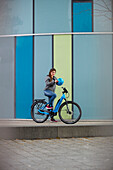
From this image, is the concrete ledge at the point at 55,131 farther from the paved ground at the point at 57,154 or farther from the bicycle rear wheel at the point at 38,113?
the bicycle rear wheel at the point at 38,113

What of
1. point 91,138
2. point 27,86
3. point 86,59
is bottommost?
point 91,138

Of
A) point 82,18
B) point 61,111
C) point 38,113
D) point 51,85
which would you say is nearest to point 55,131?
point 61,111

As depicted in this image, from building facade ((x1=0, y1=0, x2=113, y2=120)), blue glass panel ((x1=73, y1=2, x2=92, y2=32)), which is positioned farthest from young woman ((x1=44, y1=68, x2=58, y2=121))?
blue glass panel ((x1=73, y1=2, x2=92, y2=32))

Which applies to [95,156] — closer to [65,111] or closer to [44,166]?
[44,166]

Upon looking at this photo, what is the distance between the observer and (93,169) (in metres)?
3.01

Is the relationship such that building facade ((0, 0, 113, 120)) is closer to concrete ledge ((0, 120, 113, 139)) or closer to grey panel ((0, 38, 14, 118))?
grey panel ((0, 38, 14, 118))

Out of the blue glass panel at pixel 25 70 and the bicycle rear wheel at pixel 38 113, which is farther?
the blue glass panel at pixel 25 70

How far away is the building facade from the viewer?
7469 mm

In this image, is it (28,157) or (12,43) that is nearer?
(28,157)

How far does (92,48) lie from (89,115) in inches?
54.1

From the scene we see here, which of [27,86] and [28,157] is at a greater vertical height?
[27,86]

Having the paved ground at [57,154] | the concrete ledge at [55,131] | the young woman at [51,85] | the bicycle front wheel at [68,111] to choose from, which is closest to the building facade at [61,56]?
the young woman at [51,85]

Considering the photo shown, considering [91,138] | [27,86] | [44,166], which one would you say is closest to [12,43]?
[27,86]

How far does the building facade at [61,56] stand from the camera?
7469 millimetres
